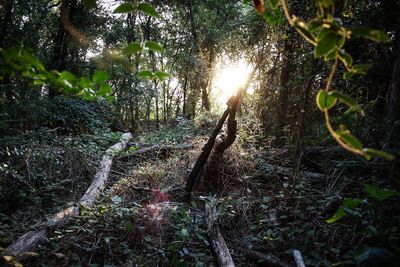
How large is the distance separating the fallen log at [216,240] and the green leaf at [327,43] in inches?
93.7

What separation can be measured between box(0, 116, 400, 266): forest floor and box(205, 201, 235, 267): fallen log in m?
0.07

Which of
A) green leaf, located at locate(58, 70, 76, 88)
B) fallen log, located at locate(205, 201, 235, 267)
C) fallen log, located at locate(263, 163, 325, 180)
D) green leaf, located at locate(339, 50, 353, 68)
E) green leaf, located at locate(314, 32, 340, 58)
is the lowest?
fallen log, located at locate(205, 201, 235, 267)

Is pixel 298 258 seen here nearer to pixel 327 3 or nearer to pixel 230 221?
pixel 230 221

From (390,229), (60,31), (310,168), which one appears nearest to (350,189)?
(390,229)

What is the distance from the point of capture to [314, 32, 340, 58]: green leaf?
69 centimetres

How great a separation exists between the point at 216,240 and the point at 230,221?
534mm

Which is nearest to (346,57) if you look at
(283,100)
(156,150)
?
(283,100)

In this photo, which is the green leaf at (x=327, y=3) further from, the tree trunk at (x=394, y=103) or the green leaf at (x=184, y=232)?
the tree trunk at (x=394, y=103)

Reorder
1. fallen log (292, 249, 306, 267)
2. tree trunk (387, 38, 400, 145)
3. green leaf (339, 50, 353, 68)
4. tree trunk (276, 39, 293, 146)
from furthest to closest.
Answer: tree trunk (276, 39, 293, 146) → tree trunk (387, 38, 400, 145) → fallen log (292, 249, 306, 267) → green leaf (339, 50, 353, 68)

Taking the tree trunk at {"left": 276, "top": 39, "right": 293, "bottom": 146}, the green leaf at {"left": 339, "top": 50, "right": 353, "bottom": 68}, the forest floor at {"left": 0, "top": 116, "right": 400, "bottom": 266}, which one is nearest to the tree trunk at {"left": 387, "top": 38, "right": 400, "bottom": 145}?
the forest floor at {"left": 0, "top": 116, "right": 400, "bottom": 266}

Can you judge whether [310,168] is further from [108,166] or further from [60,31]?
[60,31]

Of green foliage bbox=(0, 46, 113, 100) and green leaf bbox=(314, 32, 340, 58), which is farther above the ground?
green leaf bbox=(314, 32, 340, 58)

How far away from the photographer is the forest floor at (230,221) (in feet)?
8.80

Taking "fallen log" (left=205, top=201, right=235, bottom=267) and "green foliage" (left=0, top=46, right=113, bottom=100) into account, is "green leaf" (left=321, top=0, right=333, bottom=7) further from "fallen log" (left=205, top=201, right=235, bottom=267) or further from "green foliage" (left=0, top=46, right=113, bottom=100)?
"fallen log" (left=205, top=201, right=235, bottom=267)
